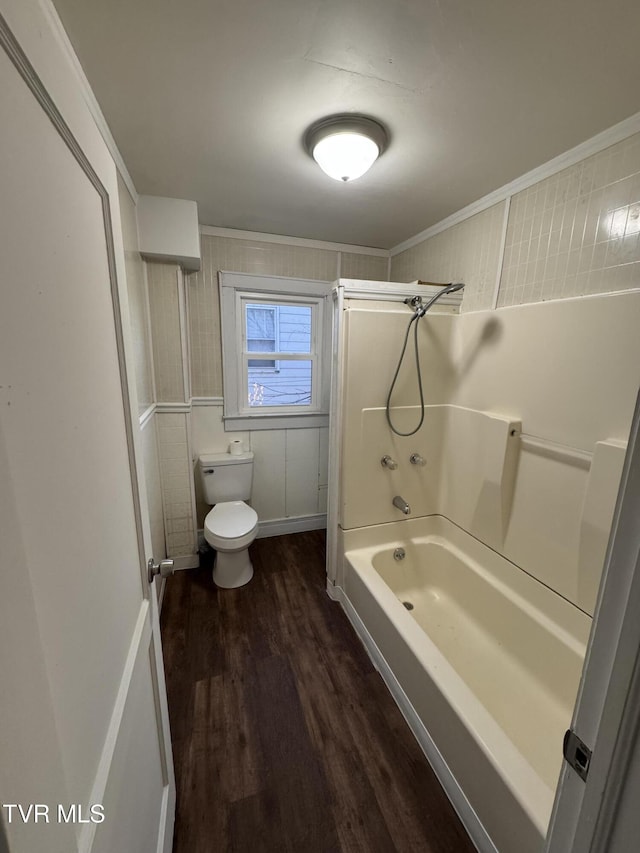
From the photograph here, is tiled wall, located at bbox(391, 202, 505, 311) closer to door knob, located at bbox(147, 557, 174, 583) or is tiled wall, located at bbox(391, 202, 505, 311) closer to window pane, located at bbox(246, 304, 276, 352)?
window pane, located at bbox(246, 304, 276, 352)

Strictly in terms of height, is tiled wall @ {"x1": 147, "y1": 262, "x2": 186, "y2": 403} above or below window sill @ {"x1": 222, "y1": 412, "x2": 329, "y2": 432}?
above

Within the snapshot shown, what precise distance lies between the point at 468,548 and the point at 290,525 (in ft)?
4.68

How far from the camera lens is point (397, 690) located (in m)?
1.49

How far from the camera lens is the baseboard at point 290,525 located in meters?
2.76

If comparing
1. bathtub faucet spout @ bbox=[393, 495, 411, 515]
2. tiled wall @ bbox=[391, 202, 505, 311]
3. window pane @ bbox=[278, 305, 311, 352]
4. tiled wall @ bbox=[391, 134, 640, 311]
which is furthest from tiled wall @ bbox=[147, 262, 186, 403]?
tiled wall @ bbox=[391, 134, 640, 311]

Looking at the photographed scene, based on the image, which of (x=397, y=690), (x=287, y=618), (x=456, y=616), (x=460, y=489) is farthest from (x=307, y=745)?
(x=460, y=489)

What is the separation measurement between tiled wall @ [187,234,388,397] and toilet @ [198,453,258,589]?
523mm

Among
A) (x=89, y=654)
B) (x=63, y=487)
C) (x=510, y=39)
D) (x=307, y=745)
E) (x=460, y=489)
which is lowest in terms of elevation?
(x=307, y=745)

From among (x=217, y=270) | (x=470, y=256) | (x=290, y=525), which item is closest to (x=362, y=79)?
(x=470, y=256)

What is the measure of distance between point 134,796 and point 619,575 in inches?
39.7

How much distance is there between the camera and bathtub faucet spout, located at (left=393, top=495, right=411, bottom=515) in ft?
6.42

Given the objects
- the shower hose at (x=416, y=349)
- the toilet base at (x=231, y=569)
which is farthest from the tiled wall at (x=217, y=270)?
the toilet base at (x=231, y=569)

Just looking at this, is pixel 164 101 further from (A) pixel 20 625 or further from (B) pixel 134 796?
(B) pixel 134 796

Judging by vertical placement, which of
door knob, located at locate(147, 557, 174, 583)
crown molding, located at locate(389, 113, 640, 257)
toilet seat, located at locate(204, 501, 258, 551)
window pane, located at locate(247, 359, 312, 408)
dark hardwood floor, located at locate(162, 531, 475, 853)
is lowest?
dark hardwood floor, located at locate(162, 531, 475, 853)
